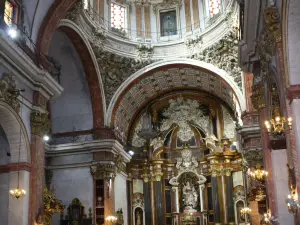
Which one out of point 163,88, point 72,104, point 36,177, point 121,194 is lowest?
point 121,194

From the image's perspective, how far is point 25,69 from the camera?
43.9 ft

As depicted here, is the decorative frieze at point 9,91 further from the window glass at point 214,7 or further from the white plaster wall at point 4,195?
the window glass at point 214,7

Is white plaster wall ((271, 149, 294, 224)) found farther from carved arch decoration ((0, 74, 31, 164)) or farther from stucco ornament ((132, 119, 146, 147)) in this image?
stucco ornament ((132, 119, 146, 147))

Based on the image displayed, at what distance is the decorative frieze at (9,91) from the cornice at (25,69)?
36 cm

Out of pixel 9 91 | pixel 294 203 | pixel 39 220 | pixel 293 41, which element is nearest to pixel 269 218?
pixel 294 203

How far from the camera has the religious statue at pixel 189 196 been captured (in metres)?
24.8

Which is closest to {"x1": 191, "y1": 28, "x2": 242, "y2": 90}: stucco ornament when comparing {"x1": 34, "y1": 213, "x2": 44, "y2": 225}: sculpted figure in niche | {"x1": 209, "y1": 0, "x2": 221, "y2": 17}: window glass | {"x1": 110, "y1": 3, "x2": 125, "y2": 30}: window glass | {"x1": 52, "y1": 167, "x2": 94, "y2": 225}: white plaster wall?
{"x1": 209, "y1": 0, "x2": 221, "y2": 17}: window glass

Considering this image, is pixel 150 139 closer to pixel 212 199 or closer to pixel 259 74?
pixel 212 199

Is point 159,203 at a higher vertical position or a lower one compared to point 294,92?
lower

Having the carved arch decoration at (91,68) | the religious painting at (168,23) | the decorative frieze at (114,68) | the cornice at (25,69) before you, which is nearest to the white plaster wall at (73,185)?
the carved arch decoration at (91,68)

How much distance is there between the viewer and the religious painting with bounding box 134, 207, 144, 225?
79.6 feet

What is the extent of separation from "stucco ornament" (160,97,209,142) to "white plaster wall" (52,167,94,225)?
705cm

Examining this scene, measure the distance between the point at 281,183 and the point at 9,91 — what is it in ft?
25.5

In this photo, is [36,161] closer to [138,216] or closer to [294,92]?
[294,92]
